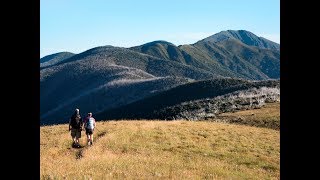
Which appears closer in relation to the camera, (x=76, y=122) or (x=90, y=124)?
(x=76, y=122)

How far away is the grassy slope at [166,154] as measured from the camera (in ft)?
55.6

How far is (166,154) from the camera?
26781mm

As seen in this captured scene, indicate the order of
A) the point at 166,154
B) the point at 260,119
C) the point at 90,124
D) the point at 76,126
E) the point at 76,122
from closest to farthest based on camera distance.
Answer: the point at 166,154
the point at 76,126
the point at 76,122
the point at 90,124
the point at 260,119

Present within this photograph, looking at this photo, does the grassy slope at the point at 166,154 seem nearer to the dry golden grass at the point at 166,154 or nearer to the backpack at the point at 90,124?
the dry golden grass at the point at 166,154

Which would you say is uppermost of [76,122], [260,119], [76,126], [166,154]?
[76,122]

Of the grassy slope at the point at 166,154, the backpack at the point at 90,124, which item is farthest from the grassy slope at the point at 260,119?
the backpack at the point at 90,124

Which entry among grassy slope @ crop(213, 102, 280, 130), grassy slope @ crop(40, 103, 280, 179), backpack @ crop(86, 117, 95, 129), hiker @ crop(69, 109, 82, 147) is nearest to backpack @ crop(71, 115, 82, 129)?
hiker @ crop(69, 109, 82, 147)

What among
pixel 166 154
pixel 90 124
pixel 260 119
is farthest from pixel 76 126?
pixel 260 119

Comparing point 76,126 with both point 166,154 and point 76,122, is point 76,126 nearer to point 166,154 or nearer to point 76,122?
point 76,122

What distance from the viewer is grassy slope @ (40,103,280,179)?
16938mm

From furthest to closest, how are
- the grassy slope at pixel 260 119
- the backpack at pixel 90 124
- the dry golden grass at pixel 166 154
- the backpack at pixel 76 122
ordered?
the grassy slope at pixel 260 119
the backpack at pixel 90 124
the backpack at pixel 76 122
the dry golden grass at pixel 166 154
